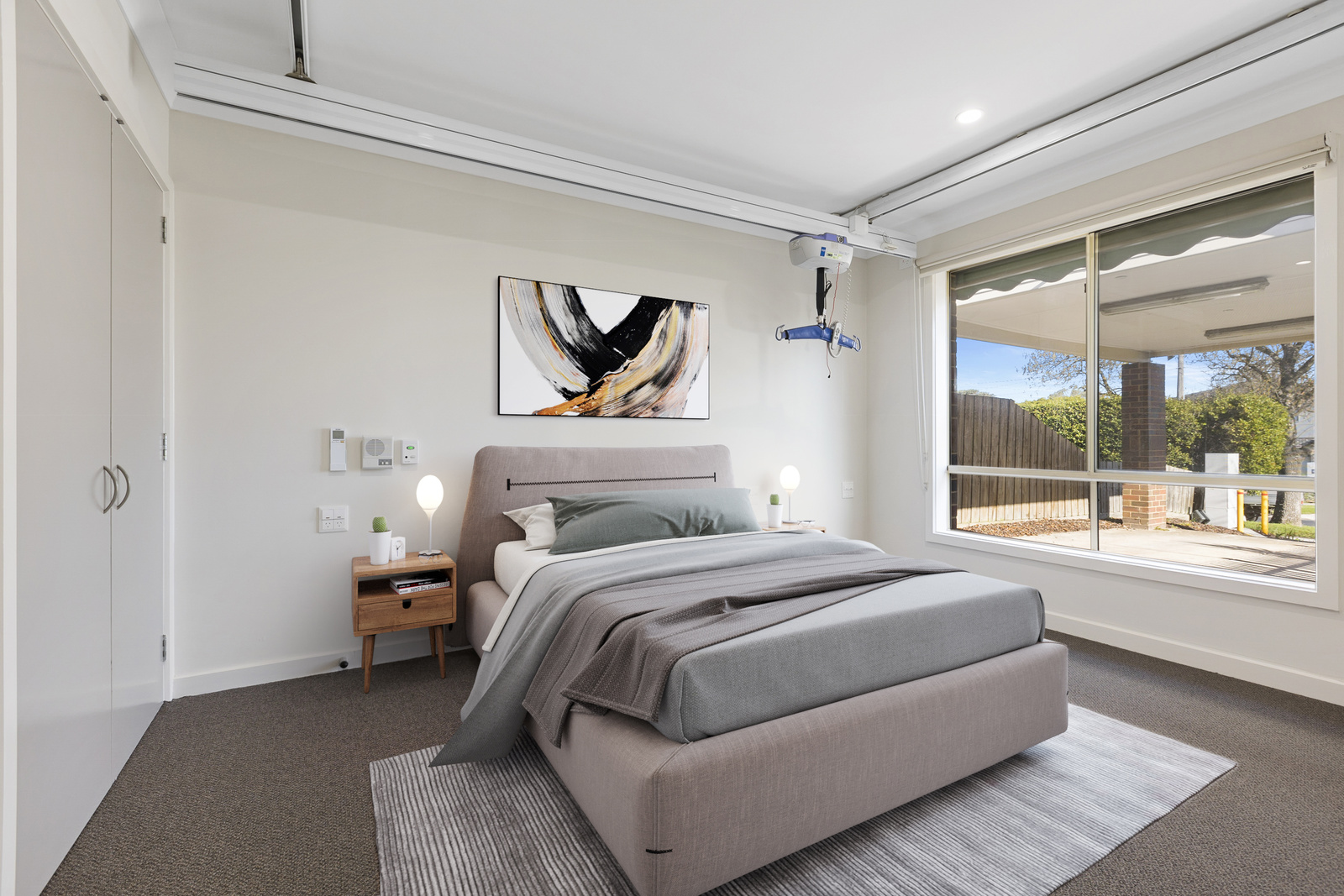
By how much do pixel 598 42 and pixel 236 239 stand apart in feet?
6.09

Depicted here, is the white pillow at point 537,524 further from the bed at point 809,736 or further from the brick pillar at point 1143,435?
the brick pillar at point 1143,435

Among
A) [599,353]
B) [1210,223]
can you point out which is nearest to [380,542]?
[599,353]

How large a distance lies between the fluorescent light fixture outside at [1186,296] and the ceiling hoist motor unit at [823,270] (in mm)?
1515

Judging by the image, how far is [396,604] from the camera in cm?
278

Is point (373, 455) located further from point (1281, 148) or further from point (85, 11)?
point (1281, 148)

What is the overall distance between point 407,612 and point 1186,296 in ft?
13.8

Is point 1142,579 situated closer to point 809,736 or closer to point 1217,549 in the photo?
point 1217,549

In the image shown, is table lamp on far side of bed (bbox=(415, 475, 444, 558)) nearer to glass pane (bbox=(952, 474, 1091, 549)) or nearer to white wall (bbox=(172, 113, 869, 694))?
white wall (bbox=(172, 113, 869, 694))

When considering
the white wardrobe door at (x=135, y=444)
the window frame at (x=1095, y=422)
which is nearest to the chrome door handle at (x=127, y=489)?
the white wardrobe door at (x=135, y=444)

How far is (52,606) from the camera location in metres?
1.57

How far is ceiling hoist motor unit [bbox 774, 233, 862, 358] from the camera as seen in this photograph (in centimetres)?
397

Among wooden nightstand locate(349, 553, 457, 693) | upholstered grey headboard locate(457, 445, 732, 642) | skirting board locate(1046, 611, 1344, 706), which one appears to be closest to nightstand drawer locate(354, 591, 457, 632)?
wooden nightstand locate(349, 553, 457, 693)

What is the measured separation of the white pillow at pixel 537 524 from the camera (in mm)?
3070

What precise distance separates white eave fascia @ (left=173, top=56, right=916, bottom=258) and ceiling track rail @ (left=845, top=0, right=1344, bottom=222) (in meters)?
0.85
